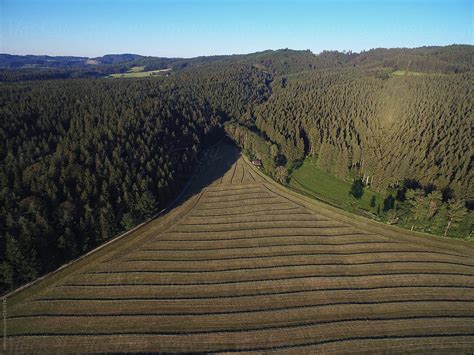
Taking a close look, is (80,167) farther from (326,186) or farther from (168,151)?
(326,186)

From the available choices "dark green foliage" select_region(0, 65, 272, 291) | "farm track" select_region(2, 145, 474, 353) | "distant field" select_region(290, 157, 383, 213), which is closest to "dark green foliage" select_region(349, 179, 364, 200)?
"distant field" select_region(290, 157, 383, 213)

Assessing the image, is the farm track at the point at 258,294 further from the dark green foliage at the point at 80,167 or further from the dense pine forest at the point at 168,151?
the dense pine forest at the point at 168,151

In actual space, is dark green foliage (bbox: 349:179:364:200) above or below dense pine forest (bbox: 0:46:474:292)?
below

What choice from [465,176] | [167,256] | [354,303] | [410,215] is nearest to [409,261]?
[410,215]

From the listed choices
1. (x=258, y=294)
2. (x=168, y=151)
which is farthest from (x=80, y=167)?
(x=258, y=294)

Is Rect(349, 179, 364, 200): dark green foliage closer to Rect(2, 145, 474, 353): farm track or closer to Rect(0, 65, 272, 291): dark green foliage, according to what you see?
Rect(2, 145, 474, 353): farm track
